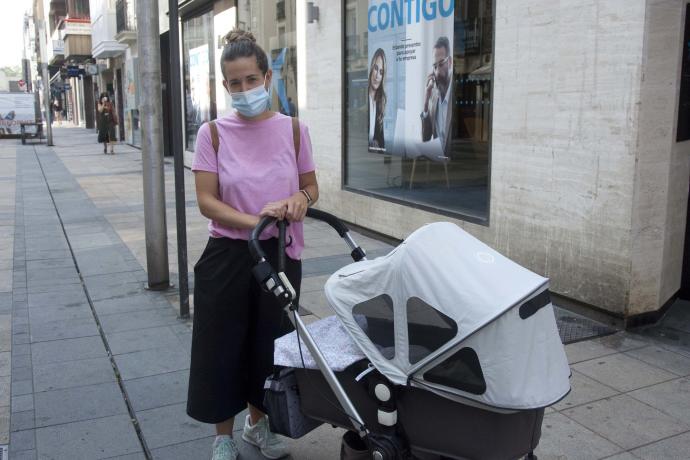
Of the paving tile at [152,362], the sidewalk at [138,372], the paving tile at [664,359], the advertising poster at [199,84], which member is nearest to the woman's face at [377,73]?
the sidewalk at [138,372]

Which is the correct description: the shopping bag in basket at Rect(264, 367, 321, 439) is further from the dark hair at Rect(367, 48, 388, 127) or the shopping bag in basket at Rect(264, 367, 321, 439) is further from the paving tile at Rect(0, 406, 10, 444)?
the dark hair at Rect(367, 48, 388, 127)

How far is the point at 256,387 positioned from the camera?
324cm

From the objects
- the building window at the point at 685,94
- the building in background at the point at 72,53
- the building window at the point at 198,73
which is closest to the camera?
the building window at the point at 685,94

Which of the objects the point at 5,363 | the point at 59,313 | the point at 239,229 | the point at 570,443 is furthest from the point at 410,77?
the point at 239,229

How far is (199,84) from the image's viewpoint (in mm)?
16688

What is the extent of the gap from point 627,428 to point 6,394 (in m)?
3.52

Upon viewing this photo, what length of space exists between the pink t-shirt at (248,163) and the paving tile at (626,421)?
2004 mm

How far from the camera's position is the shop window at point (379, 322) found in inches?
94.4

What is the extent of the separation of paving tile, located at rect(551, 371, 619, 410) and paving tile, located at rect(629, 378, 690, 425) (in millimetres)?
158

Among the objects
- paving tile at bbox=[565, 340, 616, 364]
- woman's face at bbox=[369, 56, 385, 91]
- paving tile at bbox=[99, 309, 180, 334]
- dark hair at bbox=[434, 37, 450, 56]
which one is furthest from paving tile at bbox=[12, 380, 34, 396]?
woman's face at bbox=[369, 56, 385, 91]

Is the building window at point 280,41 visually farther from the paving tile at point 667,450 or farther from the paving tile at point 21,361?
the paving tile at point 667,450

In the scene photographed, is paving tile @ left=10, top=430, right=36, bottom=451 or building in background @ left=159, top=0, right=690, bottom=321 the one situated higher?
building in background @ left=159, top=0, right=690, bottom=321

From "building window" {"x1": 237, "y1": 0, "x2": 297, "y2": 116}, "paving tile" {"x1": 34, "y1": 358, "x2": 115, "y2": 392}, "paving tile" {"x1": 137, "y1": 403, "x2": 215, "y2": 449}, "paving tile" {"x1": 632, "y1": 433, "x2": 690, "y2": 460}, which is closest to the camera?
"paving tile" {"x1": 632, "y1": 433, "x2": 690, "y2": 460}

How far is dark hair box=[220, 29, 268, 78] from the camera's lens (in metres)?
2.92
